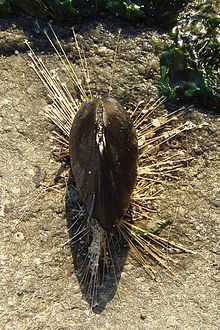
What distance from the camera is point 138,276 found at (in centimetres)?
278

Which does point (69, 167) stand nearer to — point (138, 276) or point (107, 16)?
Answer: point (138, 276)

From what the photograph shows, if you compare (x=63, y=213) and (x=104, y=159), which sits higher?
(x=104, y=159)

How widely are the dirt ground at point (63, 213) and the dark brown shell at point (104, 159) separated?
24cm

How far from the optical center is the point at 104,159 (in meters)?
2.62

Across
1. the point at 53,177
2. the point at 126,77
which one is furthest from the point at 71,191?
the point at 126,77

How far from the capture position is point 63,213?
2.90m

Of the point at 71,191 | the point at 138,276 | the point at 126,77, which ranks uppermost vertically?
the point at 126,77

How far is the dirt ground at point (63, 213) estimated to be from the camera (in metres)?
2.72

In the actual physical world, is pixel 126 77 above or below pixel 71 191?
above

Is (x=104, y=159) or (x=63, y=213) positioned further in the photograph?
(x=63, y=213)

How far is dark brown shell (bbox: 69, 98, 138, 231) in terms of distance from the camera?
8.62 feet

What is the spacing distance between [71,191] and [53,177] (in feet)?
0.33

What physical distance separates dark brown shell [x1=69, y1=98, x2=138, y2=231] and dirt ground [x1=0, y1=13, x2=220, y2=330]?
0.78 ft

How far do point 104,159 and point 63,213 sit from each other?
393mm
